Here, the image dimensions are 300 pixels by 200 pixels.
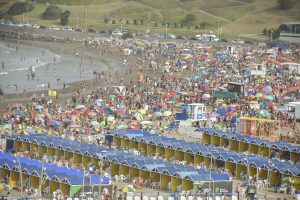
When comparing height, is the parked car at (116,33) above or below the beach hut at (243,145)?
below

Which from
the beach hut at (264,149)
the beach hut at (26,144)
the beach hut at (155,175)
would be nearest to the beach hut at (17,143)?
the beach hut at (26,144)

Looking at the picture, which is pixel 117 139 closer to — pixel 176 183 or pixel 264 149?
pixel 264 149

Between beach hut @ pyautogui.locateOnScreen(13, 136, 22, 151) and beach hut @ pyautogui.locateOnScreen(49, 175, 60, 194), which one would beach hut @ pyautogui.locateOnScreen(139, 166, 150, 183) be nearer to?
beach hut @ pyautogui.locateOnScreen(49, 175, 60, 194)

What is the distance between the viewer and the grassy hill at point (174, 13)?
361 feet

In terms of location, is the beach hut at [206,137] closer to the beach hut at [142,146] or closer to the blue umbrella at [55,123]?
the beach hut at [142,146]

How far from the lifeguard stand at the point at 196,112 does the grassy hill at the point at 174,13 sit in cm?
6385

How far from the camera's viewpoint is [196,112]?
42.2 m

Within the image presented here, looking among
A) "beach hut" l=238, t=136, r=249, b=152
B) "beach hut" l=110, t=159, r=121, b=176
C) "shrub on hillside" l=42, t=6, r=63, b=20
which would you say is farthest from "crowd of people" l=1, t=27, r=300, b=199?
"shrub on hillside" l=42, t=6, r=63, b=20

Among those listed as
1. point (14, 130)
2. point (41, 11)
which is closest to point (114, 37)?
point (41, 11)

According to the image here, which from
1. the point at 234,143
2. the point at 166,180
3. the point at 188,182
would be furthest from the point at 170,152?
the point at 188,182

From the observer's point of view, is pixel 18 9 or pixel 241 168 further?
pixel 18 9

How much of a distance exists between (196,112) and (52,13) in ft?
259

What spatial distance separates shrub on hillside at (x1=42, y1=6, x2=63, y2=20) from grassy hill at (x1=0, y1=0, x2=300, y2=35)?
93 centimetres

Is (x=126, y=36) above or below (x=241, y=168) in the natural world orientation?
below
